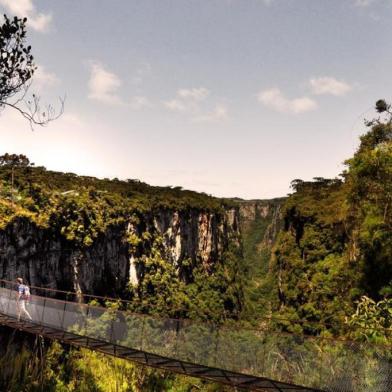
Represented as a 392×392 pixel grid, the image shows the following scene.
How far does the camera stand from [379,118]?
33094 mm

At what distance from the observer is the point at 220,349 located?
1129cm

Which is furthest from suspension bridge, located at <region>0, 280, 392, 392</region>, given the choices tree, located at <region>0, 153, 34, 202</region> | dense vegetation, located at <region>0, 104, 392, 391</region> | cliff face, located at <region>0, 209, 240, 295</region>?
tree, located at <region>0, 153, 34, 202</region>

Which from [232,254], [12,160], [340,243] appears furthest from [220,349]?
[232,254]

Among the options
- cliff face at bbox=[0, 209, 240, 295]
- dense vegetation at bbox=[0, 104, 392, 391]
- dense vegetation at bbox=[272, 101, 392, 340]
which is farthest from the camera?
cliff face at bbox=[0, 209, 240, 295]

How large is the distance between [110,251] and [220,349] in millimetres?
56580

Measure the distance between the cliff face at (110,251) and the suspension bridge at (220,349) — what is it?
1301 inches

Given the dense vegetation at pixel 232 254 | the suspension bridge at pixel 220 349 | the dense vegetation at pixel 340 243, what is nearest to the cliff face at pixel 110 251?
the dense vegetation at pixel 232 254

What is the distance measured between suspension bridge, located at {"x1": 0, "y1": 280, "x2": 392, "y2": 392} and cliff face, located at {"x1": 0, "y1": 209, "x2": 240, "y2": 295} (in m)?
33.1

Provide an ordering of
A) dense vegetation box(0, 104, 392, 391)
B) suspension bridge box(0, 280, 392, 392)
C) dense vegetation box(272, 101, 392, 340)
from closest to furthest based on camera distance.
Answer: suspension bridge box(0, 280, 392, 392)
dense vegetation box(0, 104, 392, 391)
dense vegetation box(272, 101, 392, 340)

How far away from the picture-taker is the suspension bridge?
8969mm

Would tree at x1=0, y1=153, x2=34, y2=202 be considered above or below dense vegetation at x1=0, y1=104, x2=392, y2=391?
above

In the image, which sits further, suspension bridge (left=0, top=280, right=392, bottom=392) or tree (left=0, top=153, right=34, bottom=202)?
tree (left=0, top=153, right=34, bottom=202)

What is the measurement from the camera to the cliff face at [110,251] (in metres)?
47.3

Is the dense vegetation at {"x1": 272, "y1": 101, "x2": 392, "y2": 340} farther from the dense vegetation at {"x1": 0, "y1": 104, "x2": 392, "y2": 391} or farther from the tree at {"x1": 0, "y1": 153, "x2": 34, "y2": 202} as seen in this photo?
the tree at {"x1": 0, "y1": 153, "x2": 34, "y2": 202}
